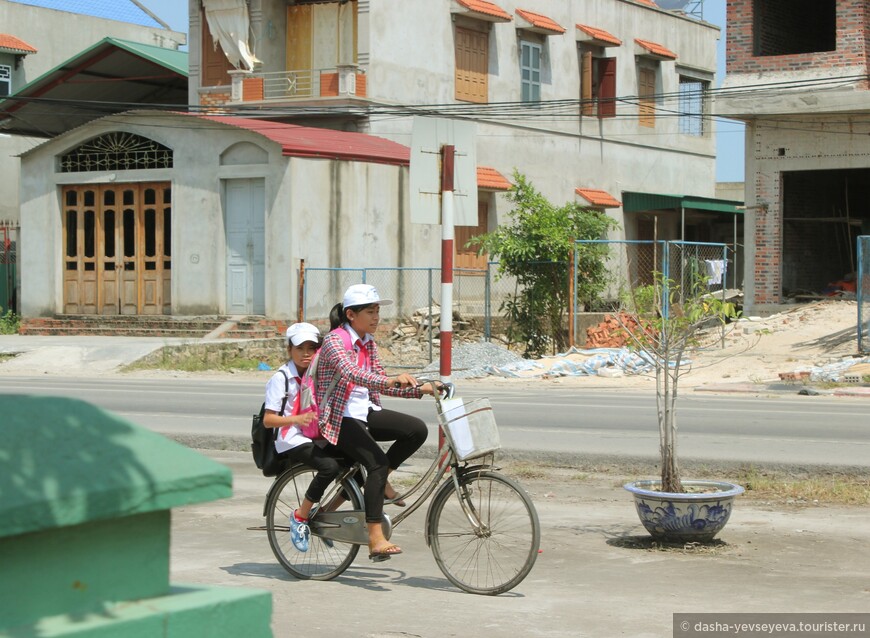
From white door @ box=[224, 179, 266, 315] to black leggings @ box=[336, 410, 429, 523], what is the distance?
2260 cm

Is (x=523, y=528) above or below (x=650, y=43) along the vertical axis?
below

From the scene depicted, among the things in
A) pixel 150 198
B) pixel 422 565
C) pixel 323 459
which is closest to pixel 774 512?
pixel 422 565

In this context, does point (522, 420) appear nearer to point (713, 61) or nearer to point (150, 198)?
point (150, 198)

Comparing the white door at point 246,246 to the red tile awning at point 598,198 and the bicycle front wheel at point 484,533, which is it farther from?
the bicycle front wheel at point 484,533

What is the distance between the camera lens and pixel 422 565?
26.4 feet

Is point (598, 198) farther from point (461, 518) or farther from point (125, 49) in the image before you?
point (461, 518)

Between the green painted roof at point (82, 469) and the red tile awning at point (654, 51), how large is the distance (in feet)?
126

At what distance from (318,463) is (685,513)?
241 cm

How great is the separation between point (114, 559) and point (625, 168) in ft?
124

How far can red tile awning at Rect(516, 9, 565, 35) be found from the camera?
117ft

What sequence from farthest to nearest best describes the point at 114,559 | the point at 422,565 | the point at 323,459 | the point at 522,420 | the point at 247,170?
the point at 247,170 < the point at 522,420 < the point at 422,565 < the point at 323,459 < the point at 114,559

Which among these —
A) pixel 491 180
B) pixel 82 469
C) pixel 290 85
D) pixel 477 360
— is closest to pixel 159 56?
pixel 290 85

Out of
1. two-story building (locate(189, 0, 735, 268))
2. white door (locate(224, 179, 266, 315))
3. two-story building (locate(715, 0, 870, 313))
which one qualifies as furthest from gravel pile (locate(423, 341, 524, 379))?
two-story building (locate(189, 0, 735, 268))

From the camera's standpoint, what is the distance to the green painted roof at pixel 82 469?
8.81ft
